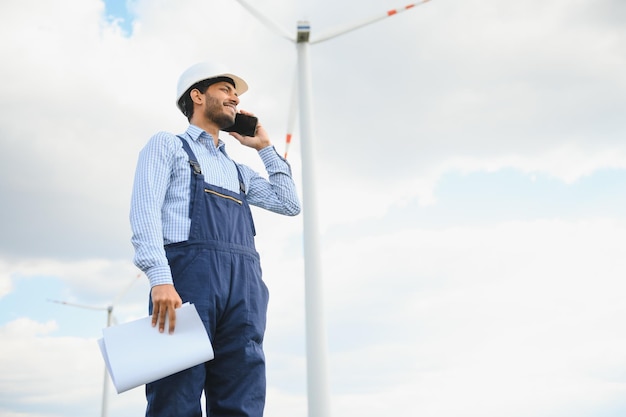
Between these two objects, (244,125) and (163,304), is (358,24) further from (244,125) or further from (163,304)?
(163,304)

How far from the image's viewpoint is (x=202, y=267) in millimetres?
3363

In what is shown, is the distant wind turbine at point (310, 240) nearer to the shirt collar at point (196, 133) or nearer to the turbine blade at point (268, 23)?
the turbine blade at point (268, 23)

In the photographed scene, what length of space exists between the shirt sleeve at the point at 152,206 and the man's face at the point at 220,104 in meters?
0.44

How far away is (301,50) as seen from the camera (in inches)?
416

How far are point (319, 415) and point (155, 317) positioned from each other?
203 inches

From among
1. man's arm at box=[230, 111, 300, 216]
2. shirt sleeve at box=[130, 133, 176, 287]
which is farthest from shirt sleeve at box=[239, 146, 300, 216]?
shirt sleeve at box=[130, 133, 176, 287]

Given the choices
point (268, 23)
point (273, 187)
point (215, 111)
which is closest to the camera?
point (215, 111)

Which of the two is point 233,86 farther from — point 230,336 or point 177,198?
point 230,336

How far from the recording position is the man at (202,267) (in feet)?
10.5

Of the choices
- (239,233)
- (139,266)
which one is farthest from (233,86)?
(139,266)

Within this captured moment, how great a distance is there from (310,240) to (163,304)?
5.84 m

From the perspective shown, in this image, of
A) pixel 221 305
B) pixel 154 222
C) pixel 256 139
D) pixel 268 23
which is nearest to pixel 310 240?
pixel 268 23

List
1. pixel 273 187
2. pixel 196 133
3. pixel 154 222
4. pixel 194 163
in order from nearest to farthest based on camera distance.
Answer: pixel 154 222 < pixel 194 163 < pixel 196 133 < pixel 273 187

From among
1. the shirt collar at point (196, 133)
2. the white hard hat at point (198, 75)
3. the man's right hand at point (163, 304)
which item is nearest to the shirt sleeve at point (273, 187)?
the shirt collar at point (196, 133)
